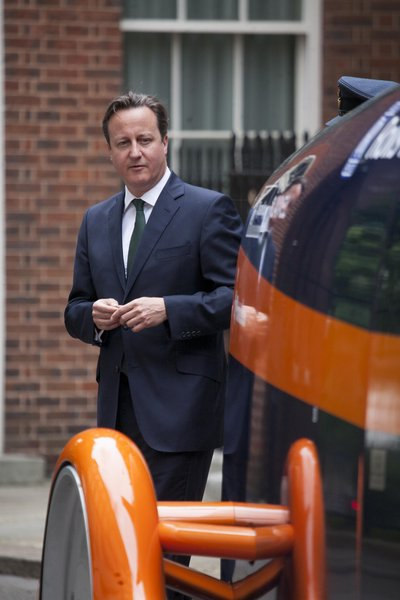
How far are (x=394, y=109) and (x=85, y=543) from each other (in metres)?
1.09

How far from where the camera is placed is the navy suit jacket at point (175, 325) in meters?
4.43

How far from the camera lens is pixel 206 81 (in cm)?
971

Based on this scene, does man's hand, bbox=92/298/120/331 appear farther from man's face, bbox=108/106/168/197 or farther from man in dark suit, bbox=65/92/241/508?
man's face, bbox=108/106/168/197

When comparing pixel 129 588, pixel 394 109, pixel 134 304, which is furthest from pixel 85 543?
pixel 134 304

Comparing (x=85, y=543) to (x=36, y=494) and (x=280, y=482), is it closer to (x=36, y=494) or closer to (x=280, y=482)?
(x=280, y=482)

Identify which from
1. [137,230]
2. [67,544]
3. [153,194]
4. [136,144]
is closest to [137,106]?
[136,144]

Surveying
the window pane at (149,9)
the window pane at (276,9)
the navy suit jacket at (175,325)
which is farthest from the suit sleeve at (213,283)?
the window pane at (276,9)

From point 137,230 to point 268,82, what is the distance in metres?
5.42

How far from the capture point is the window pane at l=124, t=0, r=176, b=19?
9.42 m

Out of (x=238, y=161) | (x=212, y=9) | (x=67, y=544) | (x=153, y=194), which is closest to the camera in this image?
Answer: (x=67, y=544)

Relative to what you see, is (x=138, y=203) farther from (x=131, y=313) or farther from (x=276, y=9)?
(x=276, y=9)

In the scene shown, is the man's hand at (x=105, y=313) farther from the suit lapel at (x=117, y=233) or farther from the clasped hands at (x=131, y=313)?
the suit lapel at (x=117, y=233)

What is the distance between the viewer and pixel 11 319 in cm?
920

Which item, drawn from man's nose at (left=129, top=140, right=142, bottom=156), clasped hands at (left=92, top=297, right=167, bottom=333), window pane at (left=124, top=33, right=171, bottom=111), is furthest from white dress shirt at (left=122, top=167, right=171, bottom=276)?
window pane at (left=124, top=33, right=171, bottom=111)
